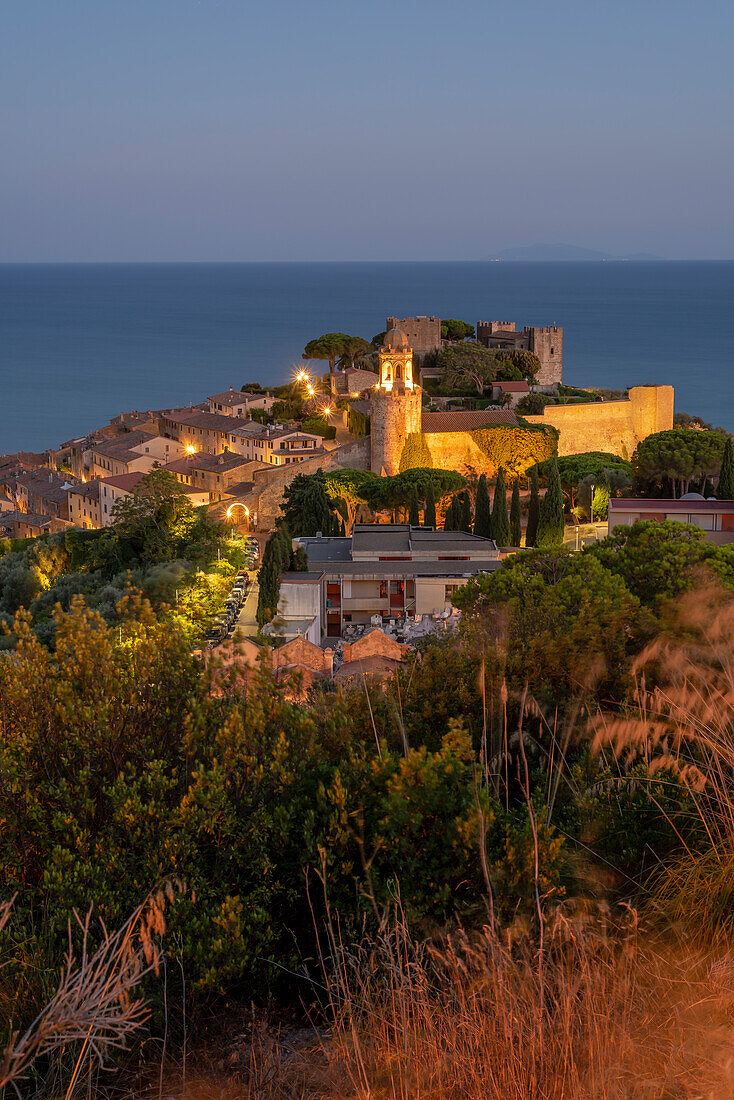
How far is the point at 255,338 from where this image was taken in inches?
3944

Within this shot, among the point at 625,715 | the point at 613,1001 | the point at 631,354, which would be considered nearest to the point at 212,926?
the point at 613,1001

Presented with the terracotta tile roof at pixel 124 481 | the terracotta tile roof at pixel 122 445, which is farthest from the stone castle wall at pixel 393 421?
the terracotta tile roof at pixel 122 445

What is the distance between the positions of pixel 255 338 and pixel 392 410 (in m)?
72.3

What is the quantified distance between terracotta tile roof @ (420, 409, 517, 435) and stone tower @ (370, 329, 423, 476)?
2.18 feet

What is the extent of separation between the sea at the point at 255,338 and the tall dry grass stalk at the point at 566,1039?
55776mm

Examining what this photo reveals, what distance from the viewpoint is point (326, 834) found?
3.25 meters

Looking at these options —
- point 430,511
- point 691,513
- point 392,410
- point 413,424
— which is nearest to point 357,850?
point 691,513

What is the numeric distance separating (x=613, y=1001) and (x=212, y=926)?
1.42 m

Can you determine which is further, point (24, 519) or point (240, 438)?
point (24, 519)

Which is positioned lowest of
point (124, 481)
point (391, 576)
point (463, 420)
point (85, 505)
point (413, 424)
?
point (391, 576)

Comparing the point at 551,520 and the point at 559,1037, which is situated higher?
the point at 551,520

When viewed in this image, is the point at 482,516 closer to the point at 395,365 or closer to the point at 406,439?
the point at 406,439

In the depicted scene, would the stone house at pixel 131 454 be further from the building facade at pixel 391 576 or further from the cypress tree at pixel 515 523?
the building facade at pixel 391 576

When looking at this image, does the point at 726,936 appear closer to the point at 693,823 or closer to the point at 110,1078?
the point at 693,823
